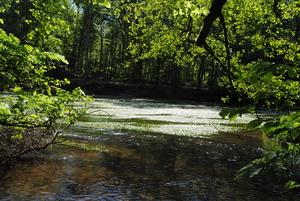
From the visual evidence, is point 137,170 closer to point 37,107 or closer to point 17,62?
point 37,107

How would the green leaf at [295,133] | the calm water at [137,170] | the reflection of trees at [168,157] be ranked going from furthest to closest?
the reflection of trees at [168,157]
the calm water at [137,170]
the green leaf at [295,133]

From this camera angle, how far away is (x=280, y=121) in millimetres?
2004

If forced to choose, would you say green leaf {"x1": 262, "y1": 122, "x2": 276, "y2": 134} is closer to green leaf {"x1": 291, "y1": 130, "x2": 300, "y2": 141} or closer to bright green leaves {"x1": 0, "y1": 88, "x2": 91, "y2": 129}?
green leaf {"x1": 291, "y1": 130, "x2": 300, "y2": 141}

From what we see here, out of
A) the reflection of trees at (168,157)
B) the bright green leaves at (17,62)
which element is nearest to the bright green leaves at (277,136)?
the bright green leaves at (17,62)

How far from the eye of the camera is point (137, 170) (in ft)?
24.7

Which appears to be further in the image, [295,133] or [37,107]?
[37,107]

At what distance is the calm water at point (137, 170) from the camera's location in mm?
5895

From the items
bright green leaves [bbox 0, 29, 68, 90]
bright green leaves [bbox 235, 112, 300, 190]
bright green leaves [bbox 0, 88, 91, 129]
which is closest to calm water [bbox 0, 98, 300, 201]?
bright green leaves [bbox 0, 88, 91, 129]

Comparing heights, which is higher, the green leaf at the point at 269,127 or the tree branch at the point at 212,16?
the tree branch at the point at 212,16

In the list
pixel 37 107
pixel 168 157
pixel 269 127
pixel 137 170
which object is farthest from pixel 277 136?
pixel 168 157

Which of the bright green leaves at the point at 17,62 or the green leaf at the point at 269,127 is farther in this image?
the bright green leaves at the point at 17,62

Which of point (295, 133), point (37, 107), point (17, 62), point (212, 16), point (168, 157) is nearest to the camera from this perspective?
point (295, 133)

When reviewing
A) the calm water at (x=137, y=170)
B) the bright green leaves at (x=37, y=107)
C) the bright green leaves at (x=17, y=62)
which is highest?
the bright green leaves at (x=17, y=62)

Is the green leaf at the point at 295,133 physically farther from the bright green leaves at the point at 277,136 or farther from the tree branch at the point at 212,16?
the tree branch at the point at 212,16
